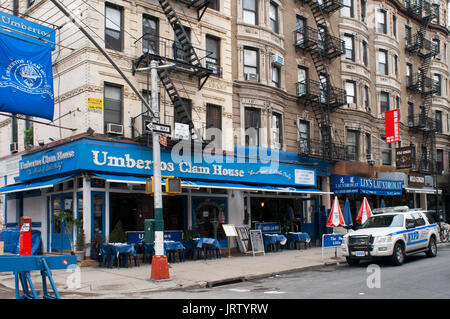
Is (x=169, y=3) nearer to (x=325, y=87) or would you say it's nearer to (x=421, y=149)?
(x=325, y=87)

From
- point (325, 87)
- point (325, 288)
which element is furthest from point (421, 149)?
point (325, 288)

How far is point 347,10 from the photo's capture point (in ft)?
96.4

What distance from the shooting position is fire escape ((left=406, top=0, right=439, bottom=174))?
3453 centimetres

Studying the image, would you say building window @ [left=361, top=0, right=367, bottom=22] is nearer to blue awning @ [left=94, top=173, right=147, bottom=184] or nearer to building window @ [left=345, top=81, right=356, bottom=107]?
building window @ [left=345, top=81, right=356, bottom=107]

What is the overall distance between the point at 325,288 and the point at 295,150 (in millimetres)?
14321

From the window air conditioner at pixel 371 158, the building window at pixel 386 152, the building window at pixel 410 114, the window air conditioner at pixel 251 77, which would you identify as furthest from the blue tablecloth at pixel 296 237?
the building window at pixel 410 114

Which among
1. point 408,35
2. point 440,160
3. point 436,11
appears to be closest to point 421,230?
point 408,35

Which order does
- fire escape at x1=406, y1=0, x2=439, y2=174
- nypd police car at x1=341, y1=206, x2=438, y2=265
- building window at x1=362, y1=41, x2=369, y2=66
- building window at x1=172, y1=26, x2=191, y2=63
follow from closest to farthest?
1. nypd police car at x1=341, y1=206, x2=438, y2=265
2. building window at x1=172, y1=26, x2=191, y2=63
3. building window at x1=362, y1=41, x2=369, y2=66
4. fire escape at x1=406, y1=0, x2=439, y2=174

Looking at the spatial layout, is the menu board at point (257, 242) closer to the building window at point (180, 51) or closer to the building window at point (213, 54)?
the building window at point (213, 54)

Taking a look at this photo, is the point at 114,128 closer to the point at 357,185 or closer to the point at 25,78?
the point at 25,78

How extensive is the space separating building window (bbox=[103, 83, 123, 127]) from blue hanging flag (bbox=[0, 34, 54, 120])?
200 centimetres

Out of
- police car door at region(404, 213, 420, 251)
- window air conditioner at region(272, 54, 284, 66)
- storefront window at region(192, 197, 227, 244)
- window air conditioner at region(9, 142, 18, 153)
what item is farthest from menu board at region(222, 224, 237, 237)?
window air conditioner at region(9, 142, 18, 153)

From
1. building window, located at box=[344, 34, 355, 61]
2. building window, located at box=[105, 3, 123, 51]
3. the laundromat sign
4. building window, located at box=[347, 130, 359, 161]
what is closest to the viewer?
the laundromat sign

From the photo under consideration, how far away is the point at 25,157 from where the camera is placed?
1920 centimetres
